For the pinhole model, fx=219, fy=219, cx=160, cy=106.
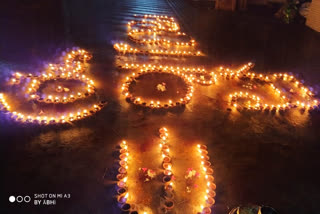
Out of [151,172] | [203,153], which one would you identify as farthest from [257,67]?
[151,172]

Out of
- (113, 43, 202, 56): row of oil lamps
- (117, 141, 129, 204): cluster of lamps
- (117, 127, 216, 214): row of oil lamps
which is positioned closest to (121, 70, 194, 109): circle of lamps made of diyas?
(117, 127, 216, 214): row of oil lamps

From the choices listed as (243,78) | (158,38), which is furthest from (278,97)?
(158,38)

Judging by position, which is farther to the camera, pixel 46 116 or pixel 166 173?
pixel 46 116

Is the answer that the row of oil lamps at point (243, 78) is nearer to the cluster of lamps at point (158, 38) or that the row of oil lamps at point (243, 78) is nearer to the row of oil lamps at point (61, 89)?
the row of oil lamps at point (61, 89)

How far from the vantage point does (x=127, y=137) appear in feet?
14.4

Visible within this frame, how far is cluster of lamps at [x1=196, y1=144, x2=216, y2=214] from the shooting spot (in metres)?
3.34

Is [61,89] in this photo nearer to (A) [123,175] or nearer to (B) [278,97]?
(A) [123,175]

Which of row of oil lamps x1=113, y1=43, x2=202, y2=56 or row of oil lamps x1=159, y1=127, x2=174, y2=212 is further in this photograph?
row of oil lamps x1=113, y1=43, x2=202, y2=56

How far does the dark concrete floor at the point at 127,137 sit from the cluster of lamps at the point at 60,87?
0.21 meters

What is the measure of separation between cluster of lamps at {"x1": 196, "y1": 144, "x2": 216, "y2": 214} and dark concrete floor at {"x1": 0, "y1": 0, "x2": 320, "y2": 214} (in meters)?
0.12

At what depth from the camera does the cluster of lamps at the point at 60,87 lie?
4570 millimetres

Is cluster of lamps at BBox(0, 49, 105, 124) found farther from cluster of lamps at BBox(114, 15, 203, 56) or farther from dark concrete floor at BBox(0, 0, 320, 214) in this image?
cluster of lamps at BBox(114, 15, 203, 56)

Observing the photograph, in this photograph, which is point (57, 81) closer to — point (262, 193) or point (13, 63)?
point (13, 63)

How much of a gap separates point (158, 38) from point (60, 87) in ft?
16.3
